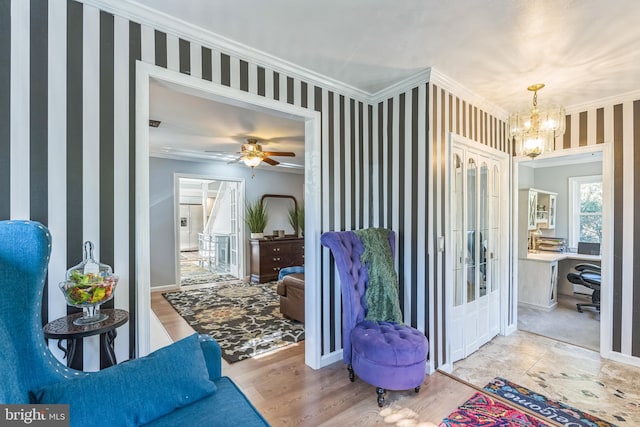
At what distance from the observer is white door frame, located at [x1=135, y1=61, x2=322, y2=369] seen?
1.88 metres

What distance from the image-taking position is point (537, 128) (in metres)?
2.60

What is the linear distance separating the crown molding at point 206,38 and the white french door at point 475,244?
4.85 ft

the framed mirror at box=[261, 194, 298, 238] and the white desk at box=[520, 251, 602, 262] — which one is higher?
the framed mirror at box=[261, 194, 298, 238]

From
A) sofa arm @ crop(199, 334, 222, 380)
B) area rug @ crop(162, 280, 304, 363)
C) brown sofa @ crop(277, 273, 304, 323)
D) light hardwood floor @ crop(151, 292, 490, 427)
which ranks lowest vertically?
area rug @ crop(162, 280, 304, 363)

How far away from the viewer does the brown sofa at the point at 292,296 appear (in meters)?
3.85

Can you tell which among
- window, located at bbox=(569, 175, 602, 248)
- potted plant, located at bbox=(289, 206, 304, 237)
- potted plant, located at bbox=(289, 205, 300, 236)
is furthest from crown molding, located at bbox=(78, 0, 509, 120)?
potted plant, located at bbox=(289, 205, 300, 236)

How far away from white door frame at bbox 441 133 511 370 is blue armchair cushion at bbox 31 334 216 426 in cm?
223

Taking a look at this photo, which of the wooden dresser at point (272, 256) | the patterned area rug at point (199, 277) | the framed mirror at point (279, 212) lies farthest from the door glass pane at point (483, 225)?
the patterned area rug at point (199, 277)

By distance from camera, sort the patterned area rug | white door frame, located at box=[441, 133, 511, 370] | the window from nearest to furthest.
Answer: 1. white door frame, located at box=[441, 133, 511, 370]
2. the window
3. the patterned area rug

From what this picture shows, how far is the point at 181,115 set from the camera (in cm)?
359

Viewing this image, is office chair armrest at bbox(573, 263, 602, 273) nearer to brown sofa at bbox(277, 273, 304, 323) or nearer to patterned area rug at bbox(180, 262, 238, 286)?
brown sofa at bbox(277, 273, 304, 323)

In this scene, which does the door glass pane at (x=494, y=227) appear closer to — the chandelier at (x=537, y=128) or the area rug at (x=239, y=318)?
the chandelier at (x=537, y=128)

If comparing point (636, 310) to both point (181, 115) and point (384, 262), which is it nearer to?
point (384, 262)

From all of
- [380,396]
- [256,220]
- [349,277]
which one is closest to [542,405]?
[380,396]
